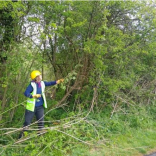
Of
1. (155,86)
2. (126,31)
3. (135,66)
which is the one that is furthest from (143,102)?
(126,31)

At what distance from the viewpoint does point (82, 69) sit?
614 cm

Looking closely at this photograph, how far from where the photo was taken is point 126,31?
6.66 meters

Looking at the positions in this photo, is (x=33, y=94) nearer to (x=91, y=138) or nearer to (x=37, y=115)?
(x=37, y=115)

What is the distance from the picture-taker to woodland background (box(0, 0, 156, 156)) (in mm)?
4625

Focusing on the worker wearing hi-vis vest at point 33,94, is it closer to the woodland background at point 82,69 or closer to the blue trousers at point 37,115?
the blue trousers at point 37,115

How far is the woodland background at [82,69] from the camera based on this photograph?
15.2 feet

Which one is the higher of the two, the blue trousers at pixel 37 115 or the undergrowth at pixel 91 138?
the blue trousers at pixel 37 115

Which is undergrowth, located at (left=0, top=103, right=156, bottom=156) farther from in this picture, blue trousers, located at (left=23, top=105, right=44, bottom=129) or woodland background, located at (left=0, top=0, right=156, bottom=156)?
blue trousers, located at (left=23, top=105, right=44, bottom=129)

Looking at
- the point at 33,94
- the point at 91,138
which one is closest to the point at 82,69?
the point at 33,94

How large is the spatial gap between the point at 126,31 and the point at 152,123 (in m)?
3.44

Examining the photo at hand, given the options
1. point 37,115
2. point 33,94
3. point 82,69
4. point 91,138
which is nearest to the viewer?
point 33,94

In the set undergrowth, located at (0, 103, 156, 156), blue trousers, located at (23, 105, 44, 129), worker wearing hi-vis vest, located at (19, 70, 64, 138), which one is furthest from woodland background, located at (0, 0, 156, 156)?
blue trousers, located at (23, 105, 44, 129)

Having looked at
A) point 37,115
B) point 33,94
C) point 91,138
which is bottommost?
point 91,138

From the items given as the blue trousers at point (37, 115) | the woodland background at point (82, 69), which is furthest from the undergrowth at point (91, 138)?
the blue trousers at point (37, 115)
